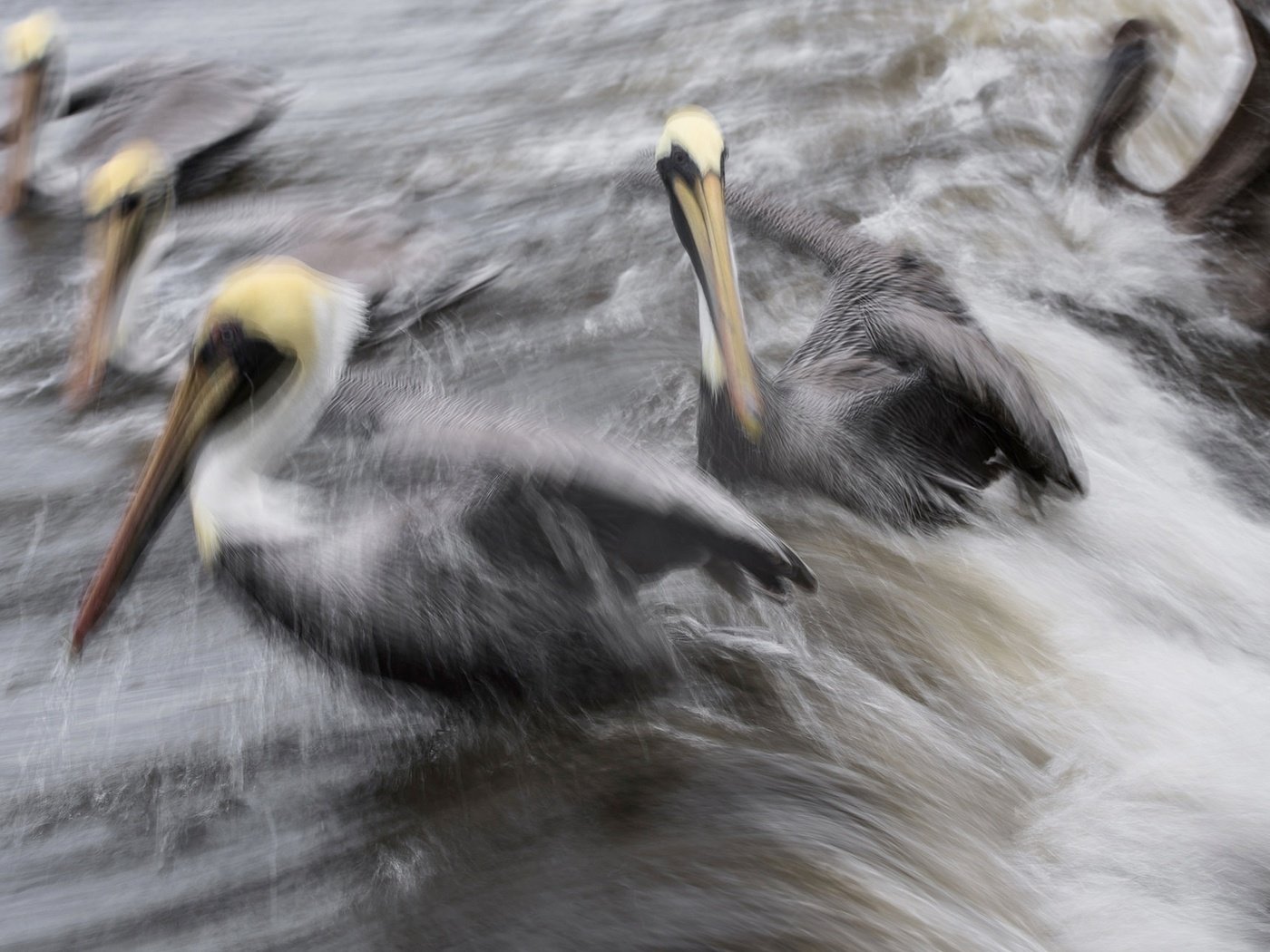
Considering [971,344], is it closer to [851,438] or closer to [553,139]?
[851,438]

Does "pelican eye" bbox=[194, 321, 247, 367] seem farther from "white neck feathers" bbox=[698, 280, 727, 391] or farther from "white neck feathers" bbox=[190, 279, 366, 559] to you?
"white neck feathers" bbox=[698, 280, 727, 391]

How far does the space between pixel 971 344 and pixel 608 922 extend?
170 centimetres

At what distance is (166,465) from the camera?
2.51 m

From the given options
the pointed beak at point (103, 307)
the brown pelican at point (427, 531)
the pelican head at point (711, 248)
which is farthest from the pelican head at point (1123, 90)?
the pointed beak at point (103, 307)

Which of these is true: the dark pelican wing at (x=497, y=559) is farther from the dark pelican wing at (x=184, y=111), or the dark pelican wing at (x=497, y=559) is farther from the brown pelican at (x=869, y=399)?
the dark pelican wing at (x=184, y=111)

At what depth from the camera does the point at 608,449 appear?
7.68 ft

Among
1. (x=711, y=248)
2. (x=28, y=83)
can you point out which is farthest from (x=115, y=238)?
(x=711, y=248)

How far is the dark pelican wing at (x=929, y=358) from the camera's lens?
9.97 feet

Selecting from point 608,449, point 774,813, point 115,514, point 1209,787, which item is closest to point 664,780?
point 774,813

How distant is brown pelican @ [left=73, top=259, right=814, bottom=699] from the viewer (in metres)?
2.35

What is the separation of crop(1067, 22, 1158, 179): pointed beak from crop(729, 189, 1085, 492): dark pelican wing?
1314mm

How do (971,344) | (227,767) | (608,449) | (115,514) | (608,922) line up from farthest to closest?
(115,514) < (971,344) < (227,767) < (608,449) < (608,922)

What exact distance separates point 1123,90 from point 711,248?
2.01 meters

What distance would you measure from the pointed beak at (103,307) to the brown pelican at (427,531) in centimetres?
143
